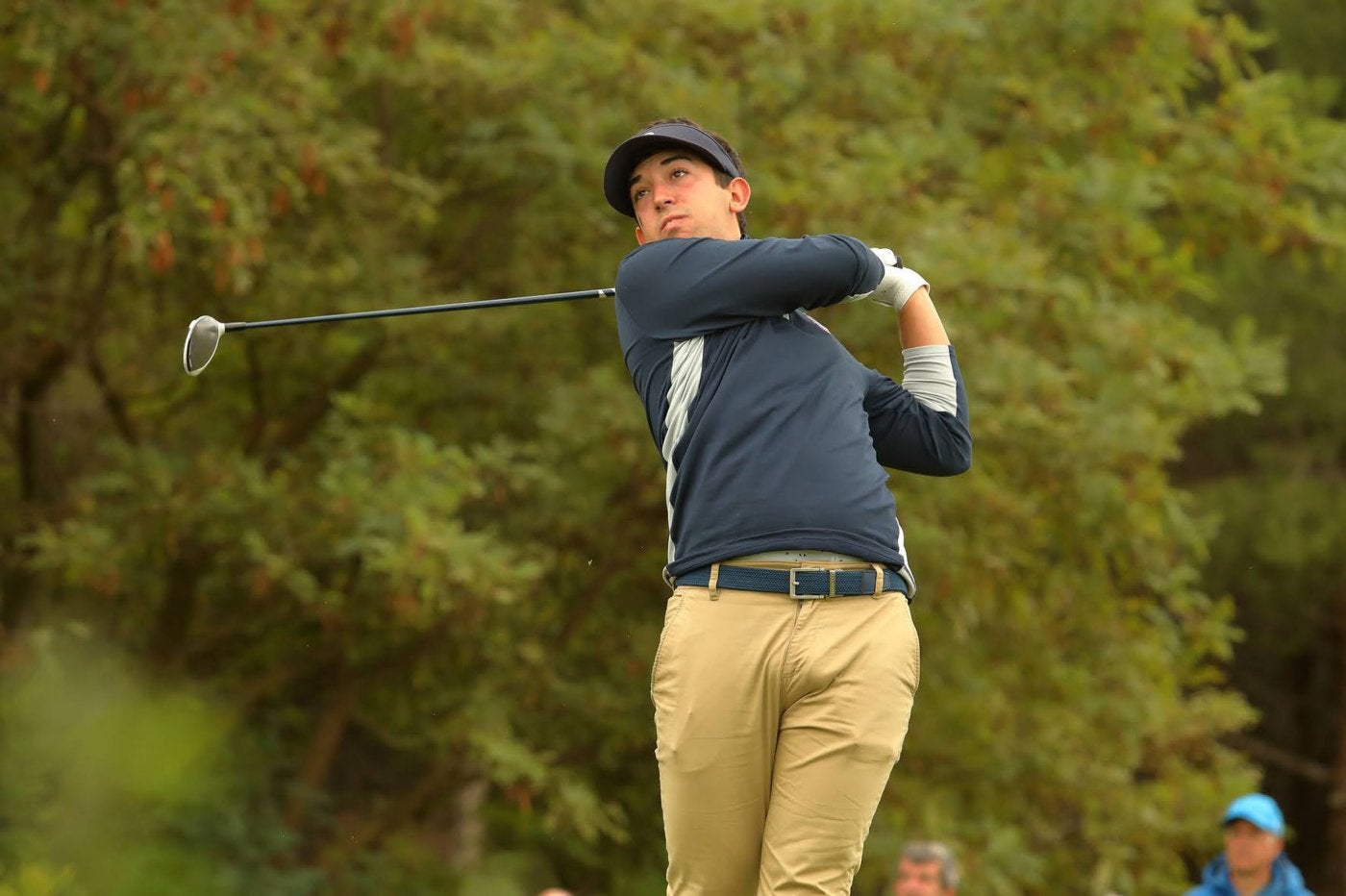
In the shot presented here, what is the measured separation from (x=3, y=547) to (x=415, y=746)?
234cm

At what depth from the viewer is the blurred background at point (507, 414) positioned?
9.06 m

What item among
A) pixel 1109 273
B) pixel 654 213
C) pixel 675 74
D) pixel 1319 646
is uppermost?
pixel 675 74

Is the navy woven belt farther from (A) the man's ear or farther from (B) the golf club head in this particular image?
(B) the golf club head

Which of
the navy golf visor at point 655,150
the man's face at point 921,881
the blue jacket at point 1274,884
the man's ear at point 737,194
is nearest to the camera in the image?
the navy golf visor at point 655,150

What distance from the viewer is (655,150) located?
342 cm

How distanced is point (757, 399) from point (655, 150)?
1.66 ft

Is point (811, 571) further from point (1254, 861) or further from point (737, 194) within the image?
point (1254, 861)

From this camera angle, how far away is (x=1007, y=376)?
9.56 metres

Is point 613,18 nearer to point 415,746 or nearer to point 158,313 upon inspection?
point 158,313

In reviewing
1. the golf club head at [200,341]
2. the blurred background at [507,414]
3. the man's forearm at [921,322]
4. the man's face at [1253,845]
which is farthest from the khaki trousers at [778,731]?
the blurred background at [507,414]

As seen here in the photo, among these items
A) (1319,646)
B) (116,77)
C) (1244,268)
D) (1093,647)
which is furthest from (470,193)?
(1319,646)

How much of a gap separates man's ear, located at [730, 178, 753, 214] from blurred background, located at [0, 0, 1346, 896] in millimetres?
5327

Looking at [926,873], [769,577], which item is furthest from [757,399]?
[926,873]

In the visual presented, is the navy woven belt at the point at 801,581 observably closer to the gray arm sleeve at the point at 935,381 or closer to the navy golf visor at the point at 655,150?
the gray arm sleeve at the point at 935,381
